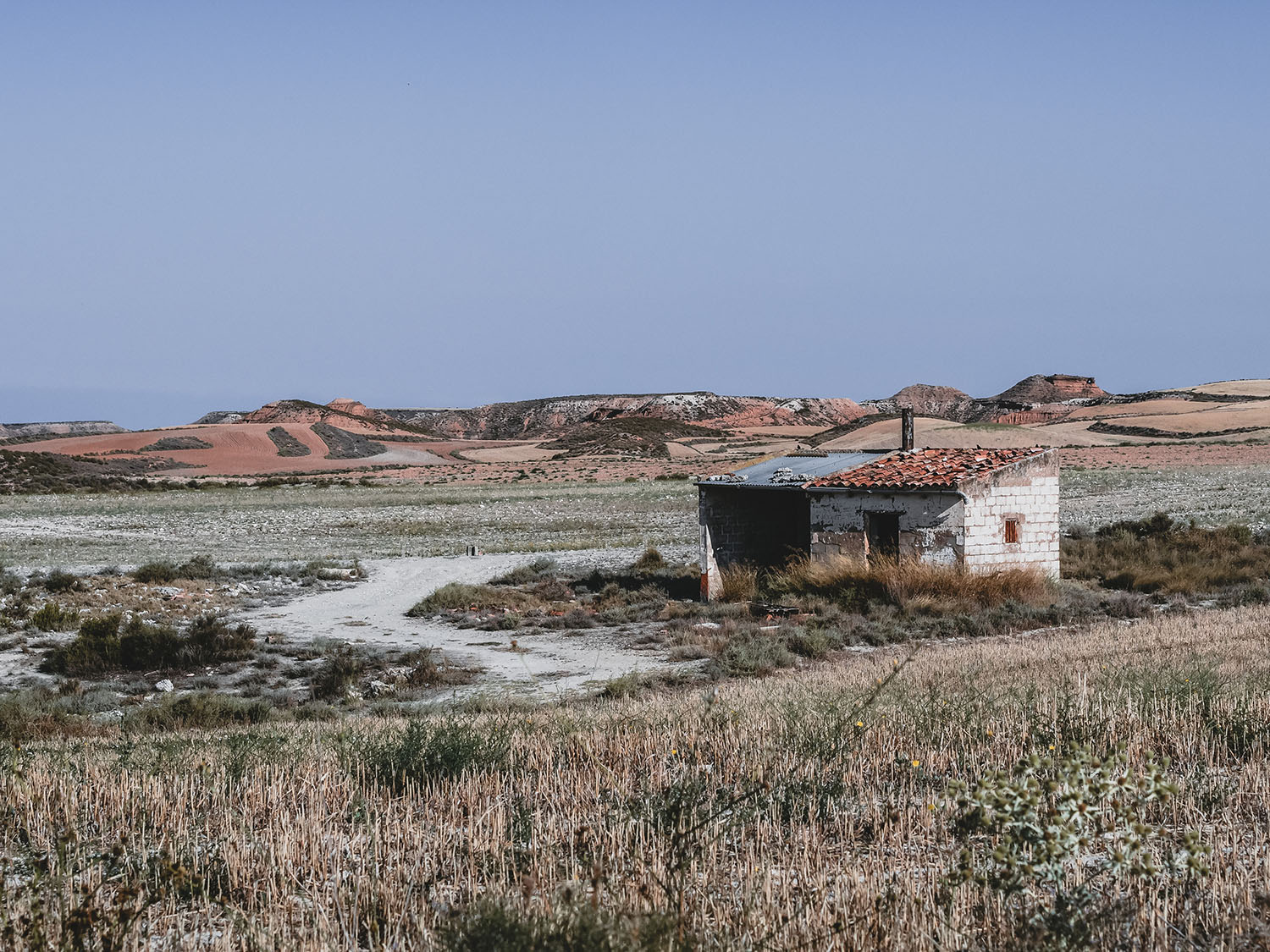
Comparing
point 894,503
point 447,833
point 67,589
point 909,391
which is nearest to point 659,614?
point 894,503

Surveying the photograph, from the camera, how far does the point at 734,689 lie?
1244 cm

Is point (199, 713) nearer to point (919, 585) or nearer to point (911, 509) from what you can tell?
point (919, 585)

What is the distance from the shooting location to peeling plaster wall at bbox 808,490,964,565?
20.0 metres

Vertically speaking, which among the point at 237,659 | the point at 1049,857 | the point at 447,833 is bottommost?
the point at 237,659

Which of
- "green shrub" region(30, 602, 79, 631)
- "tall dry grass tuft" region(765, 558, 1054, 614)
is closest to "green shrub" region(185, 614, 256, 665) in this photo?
"green shrub" region(30, 602, 79, 631)

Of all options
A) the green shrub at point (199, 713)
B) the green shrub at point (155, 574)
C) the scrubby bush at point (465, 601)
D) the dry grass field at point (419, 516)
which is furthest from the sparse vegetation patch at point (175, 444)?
the green shrub at point (199, 713)

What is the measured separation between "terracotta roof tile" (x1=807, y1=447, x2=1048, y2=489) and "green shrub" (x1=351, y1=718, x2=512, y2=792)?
13756 mm

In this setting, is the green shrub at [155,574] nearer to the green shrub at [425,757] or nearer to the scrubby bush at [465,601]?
the scrubby bush at [465,601]

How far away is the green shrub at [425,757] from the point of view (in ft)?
22.9

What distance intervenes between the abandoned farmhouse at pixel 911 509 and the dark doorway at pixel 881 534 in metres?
0.02

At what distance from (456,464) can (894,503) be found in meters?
89.1

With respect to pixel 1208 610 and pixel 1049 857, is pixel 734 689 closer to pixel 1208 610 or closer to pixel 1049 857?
pixel 1049 857

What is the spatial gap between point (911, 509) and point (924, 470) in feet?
3.39

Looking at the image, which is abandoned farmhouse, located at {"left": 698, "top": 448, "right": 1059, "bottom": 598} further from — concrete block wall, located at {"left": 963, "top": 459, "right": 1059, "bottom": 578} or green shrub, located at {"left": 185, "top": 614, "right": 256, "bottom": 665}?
green shrub, located at {"left": 185, "top": 614, "right": 256, "bottom": 665}
